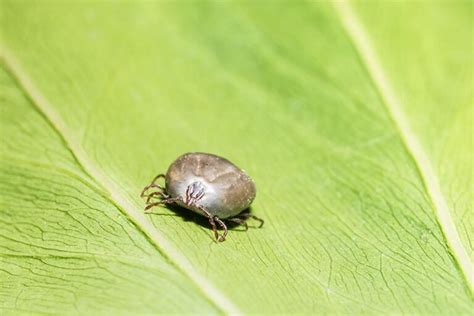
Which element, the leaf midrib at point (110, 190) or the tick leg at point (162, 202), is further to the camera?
the tick leg at point (162, 202)

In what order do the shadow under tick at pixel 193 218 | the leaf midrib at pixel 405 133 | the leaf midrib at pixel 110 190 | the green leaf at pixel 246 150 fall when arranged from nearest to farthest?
the leaf midrib at pixel 110 190 → the green leaf at pixel 246 150 → the leaf midrib at pixel 405 133 → the shadow under tick at pixel 193 218

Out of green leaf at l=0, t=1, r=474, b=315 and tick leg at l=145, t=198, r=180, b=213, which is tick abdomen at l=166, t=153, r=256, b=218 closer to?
tick leg at l=145, t=198, r=180, b=213

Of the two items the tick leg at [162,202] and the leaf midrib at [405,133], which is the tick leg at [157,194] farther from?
the leaf midrib at [405,133]

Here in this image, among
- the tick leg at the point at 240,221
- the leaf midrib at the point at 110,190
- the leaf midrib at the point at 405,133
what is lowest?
the leaf midrib at the point at 110,190

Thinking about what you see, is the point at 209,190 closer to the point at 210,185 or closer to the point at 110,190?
the point at 210,185

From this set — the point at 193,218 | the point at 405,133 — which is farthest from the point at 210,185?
the point at 405,133

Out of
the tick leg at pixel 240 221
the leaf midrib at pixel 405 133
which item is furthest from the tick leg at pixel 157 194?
the leaf midrib at pixel 405 133

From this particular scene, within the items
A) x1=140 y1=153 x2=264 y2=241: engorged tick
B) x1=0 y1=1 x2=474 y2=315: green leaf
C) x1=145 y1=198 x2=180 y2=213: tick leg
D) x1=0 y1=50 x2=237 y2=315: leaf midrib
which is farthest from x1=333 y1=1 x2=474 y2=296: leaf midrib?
x1=145 y1=198 x2=180 y2=213: tick leg


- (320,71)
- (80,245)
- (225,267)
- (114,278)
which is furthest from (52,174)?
(320,71)

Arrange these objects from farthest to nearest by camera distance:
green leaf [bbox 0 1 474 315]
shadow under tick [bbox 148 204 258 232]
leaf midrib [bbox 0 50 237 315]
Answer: shadow under tick [bbox 148 204 258 232] → green leaf [bbox 0 1 474 315] → leaf midrib [bbox 0 50 237 315]
